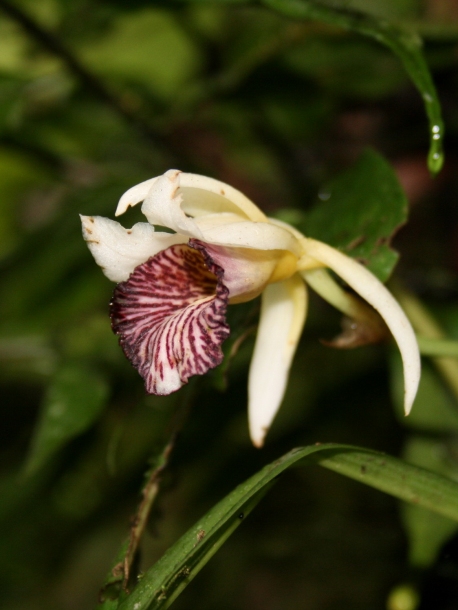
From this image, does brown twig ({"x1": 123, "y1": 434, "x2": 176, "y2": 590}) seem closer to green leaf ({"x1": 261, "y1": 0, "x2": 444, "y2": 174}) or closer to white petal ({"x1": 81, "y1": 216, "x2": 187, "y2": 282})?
white petal ({"x1": 81, "y1": 216, "x2": 187, "y2": 282})

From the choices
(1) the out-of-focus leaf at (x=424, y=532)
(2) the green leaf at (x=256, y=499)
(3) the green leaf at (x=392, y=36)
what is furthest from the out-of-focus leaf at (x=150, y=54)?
(2) the green leaf at (x=256, y=499)

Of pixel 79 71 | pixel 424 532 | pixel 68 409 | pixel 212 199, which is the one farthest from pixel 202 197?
pixel 79 71

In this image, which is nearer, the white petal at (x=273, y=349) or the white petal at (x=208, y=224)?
the white petal at (x=208, y=224)

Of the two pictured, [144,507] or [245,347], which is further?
[245,347]

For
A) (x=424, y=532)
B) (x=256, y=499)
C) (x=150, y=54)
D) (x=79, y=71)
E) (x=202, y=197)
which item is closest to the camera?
(x=256, y=499)

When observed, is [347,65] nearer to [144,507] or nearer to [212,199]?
[212,199]

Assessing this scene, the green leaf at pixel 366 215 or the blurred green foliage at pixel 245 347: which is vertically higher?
the green leaf at pixel 366 215

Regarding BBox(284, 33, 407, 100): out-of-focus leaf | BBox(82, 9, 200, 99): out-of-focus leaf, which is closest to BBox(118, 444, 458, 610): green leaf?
BBox(284, 33, 407, 100): out-of-focus leaf

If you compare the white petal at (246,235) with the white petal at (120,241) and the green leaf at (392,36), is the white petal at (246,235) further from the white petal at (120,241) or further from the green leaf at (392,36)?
the green leaf at (392,36)
